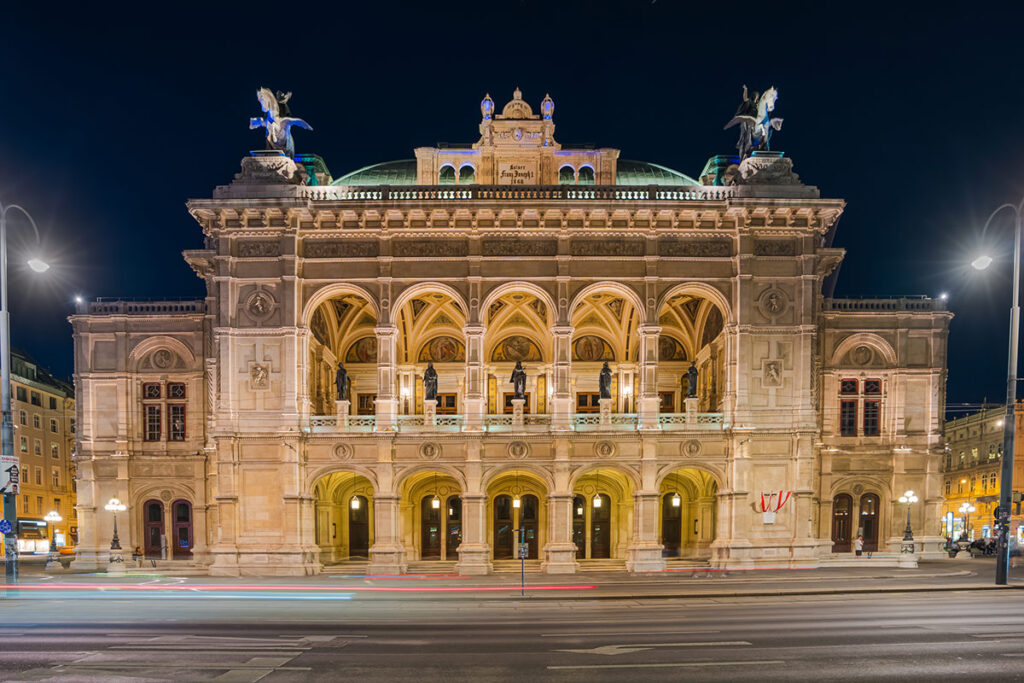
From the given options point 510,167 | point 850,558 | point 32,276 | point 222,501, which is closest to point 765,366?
point 850,558

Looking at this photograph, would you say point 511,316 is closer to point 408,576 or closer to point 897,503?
point 408,576

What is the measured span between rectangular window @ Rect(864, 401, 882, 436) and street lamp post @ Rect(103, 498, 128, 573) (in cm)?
3496

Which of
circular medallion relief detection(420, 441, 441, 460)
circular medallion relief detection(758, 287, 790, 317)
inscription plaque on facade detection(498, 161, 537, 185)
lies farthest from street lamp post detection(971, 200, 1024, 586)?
circular medallion relief detection(420, 441, 441, 460)

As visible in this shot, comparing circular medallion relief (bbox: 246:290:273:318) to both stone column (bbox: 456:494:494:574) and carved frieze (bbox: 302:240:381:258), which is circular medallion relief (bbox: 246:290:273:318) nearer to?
carved frieze (bbox: 302:240:381:258)


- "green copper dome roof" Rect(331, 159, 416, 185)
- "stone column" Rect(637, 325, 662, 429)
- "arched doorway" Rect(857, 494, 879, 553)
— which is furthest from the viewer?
"green copper dome roof" Rect(331, 159, 416, 185)

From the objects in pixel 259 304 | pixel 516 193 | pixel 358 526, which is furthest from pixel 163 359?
pixel 516 193

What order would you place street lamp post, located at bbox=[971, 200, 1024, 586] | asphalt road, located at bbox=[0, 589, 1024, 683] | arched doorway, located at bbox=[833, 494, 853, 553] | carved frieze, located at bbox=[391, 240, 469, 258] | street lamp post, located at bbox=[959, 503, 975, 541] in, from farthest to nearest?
street lamp post, located at bbox=[959, 503, 975, 541] < arched doorway, located at bbox=[833, 494, 853, 553] < carved frieze, located at bbox=[391, 240, 469, 258] < street lamp post, located at bbox=[971, 200, 1024, 586] < asphalt road, located at bbox=[0, 589, 1024, 683]

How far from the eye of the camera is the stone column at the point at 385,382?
1246 inches

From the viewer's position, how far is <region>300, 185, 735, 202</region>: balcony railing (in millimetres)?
31562

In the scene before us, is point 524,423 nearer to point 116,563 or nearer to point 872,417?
point 872,417

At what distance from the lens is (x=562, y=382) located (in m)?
31.7

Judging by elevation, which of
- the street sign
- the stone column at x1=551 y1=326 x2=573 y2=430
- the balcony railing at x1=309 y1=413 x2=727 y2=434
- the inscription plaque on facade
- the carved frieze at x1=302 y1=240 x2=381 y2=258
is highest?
the inscription plaque on facade

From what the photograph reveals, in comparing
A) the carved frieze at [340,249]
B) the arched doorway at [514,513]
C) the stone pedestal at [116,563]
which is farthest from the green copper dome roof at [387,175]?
the stone pedestal at [116,563]

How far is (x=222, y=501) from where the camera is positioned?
31156 millimetres
